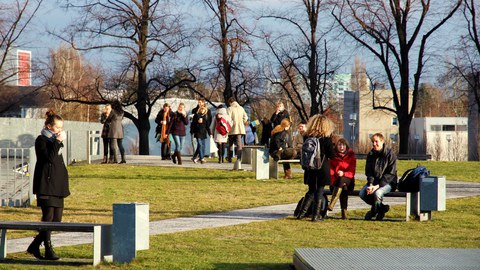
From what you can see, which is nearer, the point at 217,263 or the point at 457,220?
the point at 217,263

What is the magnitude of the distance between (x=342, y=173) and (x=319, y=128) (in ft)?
3.20

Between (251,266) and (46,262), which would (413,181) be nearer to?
(251,266)

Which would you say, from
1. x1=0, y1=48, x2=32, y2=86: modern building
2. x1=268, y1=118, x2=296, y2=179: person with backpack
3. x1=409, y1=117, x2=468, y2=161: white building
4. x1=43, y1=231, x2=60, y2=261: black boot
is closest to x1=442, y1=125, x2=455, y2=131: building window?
x1=409, y1=117, x2=468, y2=161: white building

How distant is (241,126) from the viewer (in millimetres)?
27516

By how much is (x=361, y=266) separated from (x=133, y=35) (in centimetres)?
3518

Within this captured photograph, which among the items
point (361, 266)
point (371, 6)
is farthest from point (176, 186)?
point (371, 6)

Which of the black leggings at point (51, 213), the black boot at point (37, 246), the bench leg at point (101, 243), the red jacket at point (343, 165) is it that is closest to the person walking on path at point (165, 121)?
the red jacket at point (343, 165)

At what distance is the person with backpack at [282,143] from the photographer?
866 inches

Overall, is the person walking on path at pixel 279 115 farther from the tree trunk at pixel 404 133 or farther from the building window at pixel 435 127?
the building window at pixel 435 127

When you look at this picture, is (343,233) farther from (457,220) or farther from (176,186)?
(176,186)

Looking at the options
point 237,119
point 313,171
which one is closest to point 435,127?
point 237,119

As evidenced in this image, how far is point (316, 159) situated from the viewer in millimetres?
14570

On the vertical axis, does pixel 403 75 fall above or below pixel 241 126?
above

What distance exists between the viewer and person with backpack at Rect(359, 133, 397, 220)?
49.4 feet
